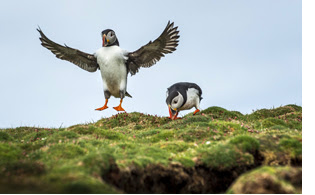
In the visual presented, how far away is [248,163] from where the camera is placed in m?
10.2

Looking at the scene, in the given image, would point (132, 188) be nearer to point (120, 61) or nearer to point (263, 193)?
point (263, 193)

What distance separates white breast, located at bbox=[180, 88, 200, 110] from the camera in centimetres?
Result: 1872

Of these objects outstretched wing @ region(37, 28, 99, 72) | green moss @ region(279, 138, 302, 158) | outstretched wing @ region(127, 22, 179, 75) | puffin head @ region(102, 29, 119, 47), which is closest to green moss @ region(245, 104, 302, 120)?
outstretched wing @ region(127, 22, 179, 75)

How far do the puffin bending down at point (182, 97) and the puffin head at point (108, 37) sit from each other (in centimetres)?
366

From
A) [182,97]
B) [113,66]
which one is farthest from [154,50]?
[182,97]

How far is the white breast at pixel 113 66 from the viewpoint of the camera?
19.2 meters

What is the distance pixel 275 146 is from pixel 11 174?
674cm

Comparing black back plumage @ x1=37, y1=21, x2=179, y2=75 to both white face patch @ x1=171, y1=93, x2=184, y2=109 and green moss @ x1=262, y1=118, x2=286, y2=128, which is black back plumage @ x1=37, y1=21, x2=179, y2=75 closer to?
white face patch @ x1=171, y1=93, x2=184, y2=109

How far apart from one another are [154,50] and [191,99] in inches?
115

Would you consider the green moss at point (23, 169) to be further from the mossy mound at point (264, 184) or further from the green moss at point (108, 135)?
the green moss at point (108, 135)

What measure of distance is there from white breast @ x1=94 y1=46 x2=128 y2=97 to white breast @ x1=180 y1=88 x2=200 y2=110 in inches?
132

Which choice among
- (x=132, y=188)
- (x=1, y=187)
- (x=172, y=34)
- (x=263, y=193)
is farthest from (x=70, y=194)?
(x=172, y=34)

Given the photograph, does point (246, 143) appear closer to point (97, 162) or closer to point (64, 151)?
point (97, 162)

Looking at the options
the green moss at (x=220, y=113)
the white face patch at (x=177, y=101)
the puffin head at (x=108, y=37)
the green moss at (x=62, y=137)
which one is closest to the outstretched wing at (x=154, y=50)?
the puffin head at (x=108, y=37)
